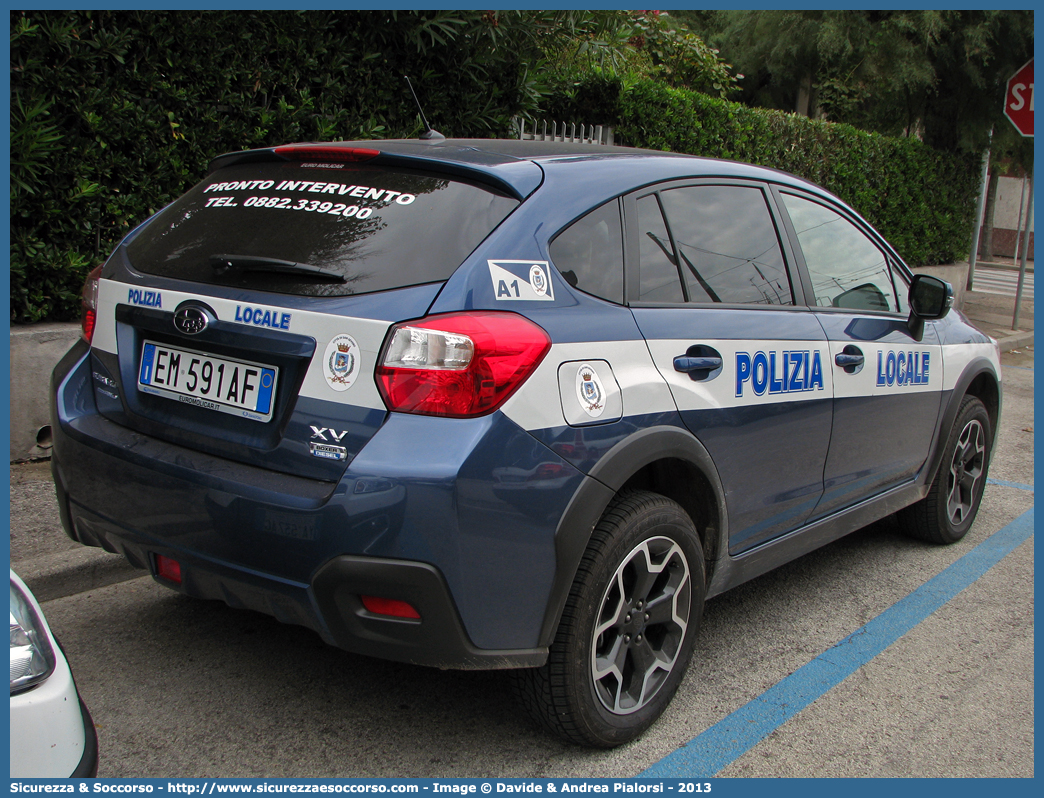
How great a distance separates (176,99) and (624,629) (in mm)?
4064

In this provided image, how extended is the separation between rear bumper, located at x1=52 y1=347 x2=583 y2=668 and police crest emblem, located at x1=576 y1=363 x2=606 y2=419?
7.2 inches

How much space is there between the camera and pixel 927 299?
3.94 metres

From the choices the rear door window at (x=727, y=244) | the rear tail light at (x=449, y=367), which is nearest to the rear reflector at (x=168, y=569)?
the rear tail light at (x=449, y=367)

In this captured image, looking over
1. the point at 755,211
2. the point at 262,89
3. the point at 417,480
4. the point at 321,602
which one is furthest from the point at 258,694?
the point at 262,89

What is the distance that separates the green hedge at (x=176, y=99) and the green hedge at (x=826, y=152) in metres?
2.03

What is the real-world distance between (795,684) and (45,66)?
14.8ft

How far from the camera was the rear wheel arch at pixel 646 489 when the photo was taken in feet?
7.86

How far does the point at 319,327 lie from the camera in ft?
7.65

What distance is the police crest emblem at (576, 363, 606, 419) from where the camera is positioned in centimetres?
244

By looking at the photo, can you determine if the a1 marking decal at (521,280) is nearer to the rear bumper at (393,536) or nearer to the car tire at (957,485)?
the rear bumper at (393,536)

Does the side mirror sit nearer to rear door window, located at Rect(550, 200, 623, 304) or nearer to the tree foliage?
rear door window, located at Rect(550, 200, 623, 304)

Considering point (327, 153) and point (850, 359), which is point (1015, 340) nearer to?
point (850, 359)

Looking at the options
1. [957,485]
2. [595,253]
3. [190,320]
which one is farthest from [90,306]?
[957,485]

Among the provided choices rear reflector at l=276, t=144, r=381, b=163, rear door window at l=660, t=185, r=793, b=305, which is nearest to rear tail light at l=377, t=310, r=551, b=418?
rear reflector at l=276, t=144, r=381, b=163
